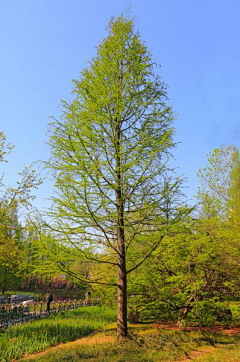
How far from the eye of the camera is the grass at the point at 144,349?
22.5ft

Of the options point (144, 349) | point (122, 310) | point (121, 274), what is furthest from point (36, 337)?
point (144, 349)

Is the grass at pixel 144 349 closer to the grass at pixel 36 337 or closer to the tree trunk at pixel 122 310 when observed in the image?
the tree trunk at pixel 122 310

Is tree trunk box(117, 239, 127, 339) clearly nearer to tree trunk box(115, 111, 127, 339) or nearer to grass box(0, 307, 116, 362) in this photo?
tree trunk box(115, 111, 127, 339)

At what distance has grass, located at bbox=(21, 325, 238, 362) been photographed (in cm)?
687

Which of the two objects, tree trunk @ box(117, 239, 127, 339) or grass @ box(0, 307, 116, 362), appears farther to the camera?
grass @ box(0, 307, 116, 362)

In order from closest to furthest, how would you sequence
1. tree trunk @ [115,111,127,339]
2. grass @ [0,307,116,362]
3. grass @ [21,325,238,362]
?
grass @ [21,325,238,362], tree trunk @ [115,111,127,339], grass @ [0,307,116,362]

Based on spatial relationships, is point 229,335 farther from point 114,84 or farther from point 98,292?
point 114,84

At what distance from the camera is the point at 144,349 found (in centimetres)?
757

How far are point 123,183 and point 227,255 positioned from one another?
19.2 feet

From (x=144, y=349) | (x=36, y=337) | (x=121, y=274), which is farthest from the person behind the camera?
(x=36, y=337)

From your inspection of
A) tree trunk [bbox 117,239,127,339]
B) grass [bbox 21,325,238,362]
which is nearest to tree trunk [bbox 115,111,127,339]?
tree trunk [bbox 117,239,127,339]

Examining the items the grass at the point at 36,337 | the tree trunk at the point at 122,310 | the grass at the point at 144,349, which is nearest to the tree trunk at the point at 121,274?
the tree trunk at the point at 122,310

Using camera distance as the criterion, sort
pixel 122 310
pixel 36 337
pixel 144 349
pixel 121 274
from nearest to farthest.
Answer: pixel 144 349
pixel 122 310
pixel 121 274
pixel 36 337

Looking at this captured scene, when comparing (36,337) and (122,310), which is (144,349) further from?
(36,337)
